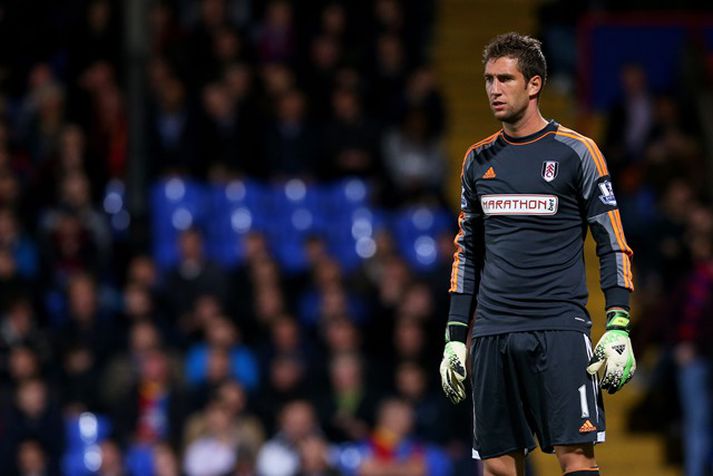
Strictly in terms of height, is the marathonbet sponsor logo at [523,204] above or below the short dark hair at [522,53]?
below

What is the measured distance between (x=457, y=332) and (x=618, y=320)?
0.67 meters

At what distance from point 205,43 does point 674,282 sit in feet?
16.0

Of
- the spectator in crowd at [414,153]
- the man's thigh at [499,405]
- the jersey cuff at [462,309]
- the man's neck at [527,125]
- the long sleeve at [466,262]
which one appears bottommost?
the man's thigh at [499,405]

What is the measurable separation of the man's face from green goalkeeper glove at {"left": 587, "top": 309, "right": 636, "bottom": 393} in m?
0.87

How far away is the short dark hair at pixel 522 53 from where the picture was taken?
5.59m

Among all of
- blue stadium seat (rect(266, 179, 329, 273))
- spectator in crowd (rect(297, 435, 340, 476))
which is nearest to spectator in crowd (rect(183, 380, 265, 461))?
spectator in crowd (rect(297, 435, 340, 476))

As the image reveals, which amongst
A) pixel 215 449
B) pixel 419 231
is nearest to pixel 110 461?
pixel 215 449

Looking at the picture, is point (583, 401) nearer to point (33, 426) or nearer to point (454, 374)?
point (454, 374)

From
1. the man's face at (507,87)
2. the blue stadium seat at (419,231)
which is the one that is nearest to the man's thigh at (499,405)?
the man's face at (507,87)

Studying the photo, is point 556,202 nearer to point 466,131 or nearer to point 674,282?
point 674,282

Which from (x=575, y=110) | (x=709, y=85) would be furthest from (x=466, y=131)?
(x=709, y=85)

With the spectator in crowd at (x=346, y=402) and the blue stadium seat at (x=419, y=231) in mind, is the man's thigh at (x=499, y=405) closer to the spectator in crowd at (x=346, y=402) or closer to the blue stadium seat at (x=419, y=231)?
the spectator in crowd at (x=346, y=402)

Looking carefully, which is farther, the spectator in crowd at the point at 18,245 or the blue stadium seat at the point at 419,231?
the blue stadium seat at the point at 419,231

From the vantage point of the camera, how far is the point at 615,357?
5379mm
